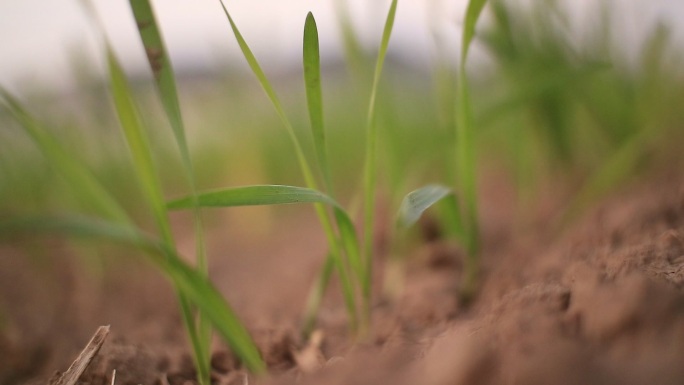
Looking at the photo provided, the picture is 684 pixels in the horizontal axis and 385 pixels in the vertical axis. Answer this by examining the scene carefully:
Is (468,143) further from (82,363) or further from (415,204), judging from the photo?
(82,363)

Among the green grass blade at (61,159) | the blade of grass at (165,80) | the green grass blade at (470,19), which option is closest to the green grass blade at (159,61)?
the blade of grass at (165,80)

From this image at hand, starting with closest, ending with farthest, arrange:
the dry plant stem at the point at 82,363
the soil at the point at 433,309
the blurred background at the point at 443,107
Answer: the soil at the point at 433,309 → the dry plant stem at the point at 82,363 → the blurred background at the point at 443,107

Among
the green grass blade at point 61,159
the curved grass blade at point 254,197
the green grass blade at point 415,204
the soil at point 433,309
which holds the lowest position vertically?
the soil at point 433,309

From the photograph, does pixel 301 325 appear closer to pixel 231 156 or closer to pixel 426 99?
pixel 231 156

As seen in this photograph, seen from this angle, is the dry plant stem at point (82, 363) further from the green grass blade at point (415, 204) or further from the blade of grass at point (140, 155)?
the green grass blade at point (415, 204)

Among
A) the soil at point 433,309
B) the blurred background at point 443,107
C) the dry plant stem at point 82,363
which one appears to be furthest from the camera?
the blurred background at point 443,107

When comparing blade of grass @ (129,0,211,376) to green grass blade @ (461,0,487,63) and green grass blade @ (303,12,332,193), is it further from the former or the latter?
green grass blade @ (461,0,487,63)

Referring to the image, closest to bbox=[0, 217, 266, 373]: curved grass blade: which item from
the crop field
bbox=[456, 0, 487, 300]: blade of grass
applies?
the crop field
